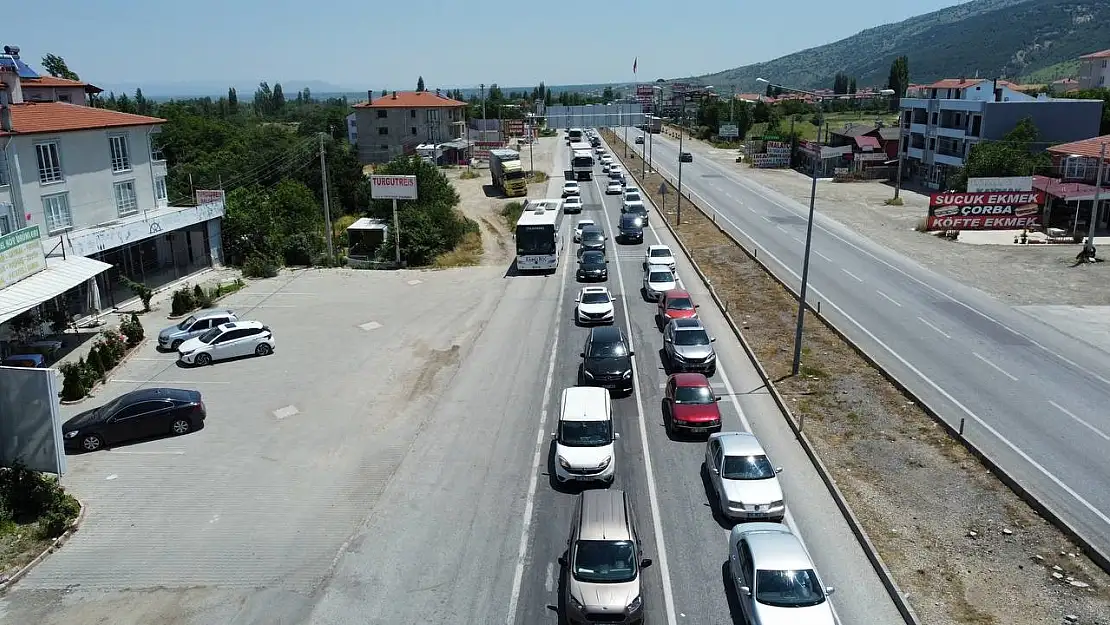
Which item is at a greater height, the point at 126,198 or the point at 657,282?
the point at 126,198

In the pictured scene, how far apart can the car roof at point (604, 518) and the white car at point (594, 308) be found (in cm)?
1625

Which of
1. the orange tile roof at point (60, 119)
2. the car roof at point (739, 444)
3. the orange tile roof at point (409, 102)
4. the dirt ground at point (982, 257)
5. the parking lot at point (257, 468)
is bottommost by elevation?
the parking lot at point (257, 468)

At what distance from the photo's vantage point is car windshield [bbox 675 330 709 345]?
26125mm

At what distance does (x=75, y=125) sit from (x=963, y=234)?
52.6 metres

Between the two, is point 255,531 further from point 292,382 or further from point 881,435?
point 881,435

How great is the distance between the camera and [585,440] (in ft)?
61.5

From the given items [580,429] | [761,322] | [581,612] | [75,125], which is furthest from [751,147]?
[581,612]

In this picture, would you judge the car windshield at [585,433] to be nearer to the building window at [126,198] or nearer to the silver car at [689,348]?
the silver car at [689,348]

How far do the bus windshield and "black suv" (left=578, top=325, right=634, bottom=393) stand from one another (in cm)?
1556

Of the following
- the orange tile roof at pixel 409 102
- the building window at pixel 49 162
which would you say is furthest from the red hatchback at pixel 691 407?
the orange tile roof at pixel 409 102

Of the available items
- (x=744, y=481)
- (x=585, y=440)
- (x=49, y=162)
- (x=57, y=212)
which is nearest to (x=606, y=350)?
(x=585, y=440)

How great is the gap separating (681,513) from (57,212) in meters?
32.0

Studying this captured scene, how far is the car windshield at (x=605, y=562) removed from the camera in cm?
1327

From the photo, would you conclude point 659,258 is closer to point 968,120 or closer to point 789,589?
point 789,589
